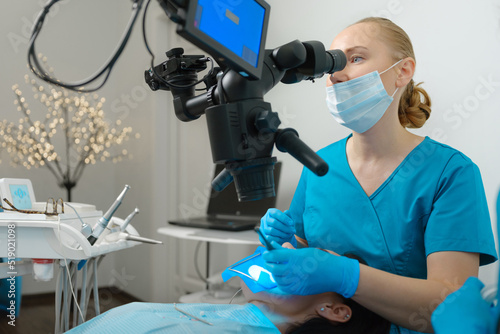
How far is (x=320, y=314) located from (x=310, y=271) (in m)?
0.23

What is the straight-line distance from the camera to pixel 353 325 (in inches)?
36.6

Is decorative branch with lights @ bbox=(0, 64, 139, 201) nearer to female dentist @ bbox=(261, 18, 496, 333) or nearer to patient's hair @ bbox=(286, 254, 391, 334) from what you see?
female dentist @ bbox=(261, 18, 496, 333)

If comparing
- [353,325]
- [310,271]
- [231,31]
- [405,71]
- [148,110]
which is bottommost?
[353,325]

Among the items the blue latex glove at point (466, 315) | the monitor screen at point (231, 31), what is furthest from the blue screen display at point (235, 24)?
the blue latex glove at point (466, 315)

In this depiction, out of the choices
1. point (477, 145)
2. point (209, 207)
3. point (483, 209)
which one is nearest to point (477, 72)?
point (477, 145)

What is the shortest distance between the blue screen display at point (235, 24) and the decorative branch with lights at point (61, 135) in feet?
8.97

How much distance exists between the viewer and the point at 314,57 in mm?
567

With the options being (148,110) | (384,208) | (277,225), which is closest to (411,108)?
(384,208)

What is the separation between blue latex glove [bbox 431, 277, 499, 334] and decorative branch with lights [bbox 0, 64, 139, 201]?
287 centimetres

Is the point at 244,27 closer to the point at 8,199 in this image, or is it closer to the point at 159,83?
the point at 159,83

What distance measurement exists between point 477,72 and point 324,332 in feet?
3.77

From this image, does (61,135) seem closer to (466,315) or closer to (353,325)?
(353,325)

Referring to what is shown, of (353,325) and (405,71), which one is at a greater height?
(405,71)

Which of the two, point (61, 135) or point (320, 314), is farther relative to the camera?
point (61, 135)
